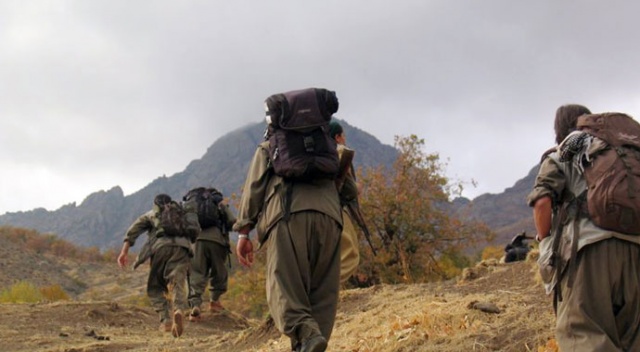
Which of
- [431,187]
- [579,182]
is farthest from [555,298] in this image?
[431,187]

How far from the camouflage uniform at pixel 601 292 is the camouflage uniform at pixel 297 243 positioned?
5.42 ft

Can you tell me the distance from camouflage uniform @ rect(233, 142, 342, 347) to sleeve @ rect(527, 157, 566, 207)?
4.81 feet

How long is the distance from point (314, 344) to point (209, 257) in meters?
8.16

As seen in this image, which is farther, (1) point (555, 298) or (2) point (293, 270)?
(2) point (293, 270)

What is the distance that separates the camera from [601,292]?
13.3 ft

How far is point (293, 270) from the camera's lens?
4918 mm

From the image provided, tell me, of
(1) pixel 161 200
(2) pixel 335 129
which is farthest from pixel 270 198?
(1) pixel 161 200

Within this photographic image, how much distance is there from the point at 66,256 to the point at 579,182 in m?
60.9

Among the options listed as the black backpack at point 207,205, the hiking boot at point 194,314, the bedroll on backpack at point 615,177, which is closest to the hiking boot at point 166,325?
the hiking boot at point 194,314

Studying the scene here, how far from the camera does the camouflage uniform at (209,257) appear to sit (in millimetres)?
12250

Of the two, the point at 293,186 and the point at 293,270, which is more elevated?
the point at 293,186

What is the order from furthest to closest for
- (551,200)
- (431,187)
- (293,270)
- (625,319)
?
(431,187) → (293,270) → (551,200) → (625,319)

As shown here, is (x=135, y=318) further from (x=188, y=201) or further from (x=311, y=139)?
(x=311, y=139)

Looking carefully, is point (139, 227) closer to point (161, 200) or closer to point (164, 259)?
point (161, 200)
